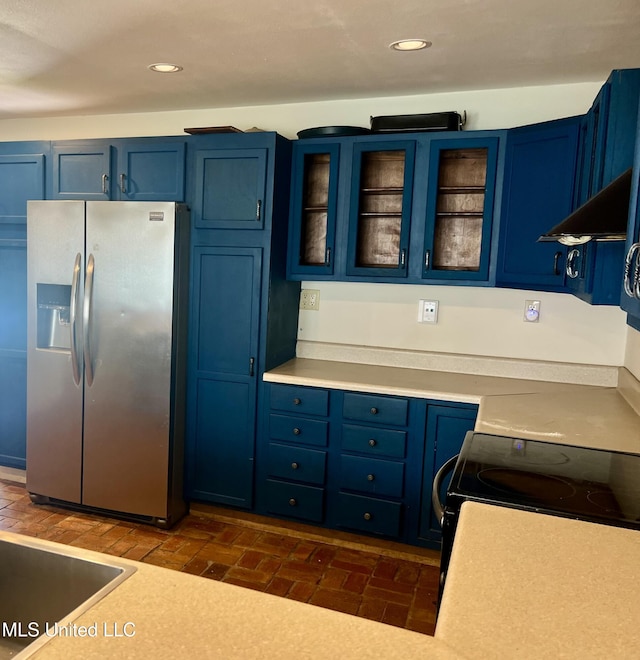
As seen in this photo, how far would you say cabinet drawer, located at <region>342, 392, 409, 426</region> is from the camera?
9.04 feet

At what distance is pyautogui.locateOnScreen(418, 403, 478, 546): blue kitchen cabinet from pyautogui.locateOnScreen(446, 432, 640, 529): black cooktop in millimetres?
749

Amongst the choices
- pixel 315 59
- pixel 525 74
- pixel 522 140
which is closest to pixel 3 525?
pixel 315 59

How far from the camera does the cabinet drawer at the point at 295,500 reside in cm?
295

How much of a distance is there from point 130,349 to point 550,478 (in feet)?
7.33

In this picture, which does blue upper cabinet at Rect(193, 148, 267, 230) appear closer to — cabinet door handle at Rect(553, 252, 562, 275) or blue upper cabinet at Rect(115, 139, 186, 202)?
blue upper cabinet at Rect(115, 139, 186, 202)

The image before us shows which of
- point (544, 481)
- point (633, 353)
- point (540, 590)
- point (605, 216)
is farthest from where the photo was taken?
point (633, 353)

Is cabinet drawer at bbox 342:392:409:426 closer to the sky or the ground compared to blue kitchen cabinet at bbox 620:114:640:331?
closer to the ground

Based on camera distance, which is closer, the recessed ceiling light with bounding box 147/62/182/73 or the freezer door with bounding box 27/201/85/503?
the recessed ceiling light with bounding box 147/62/182/73

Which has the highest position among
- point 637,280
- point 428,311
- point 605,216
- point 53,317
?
point 605,216

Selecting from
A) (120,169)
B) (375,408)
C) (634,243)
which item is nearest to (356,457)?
(375,408)

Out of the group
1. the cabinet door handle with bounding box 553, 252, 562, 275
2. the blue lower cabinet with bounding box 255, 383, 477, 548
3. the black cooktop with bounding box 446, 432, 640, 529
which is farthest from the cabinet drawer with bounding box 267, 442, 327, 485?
the cabinet door handle with bounding box 553, 252, 562, 275

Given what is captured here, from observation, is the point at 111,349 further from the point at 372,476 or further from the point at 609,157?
the point at 609,157

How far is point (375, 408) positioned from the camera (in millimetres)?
2791

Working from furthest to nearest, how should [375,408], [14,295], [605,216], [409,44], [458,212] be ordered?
[14,295], [458,212], [375,408], [409,44], [605,216]
